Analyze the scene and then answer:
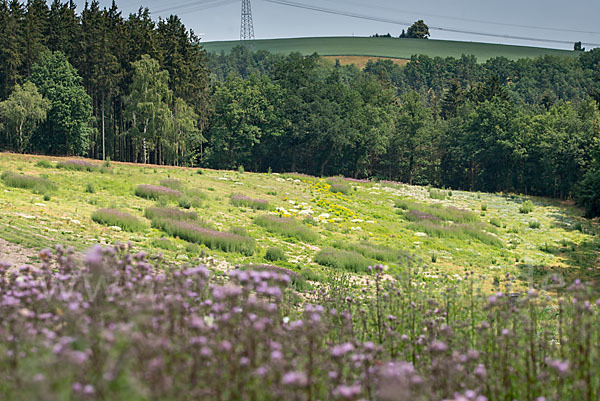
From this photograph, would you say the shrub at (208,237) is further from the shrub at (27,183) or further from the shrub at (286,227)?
the shrub at (27,183)

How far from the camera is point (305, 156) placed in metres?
69.8

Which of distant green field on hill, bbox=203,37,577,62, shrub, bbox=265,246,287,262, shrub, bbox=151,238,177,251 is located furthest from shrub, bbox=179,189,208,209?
distant green field on hill, bbox=203,37,577,62

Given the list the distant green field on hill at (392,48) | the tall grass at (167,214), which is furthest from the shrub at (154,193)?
the distant green field on hill at (392,48)

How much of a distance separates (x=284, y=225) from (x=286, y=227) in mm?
261

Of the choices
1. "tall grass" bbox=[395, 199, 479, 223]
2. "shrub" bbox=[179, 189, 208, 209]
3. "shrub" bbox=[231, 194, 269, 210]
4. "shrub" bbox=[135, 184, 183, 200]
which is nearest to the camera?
"shrub" bbox=[179, 189, 208, 209]

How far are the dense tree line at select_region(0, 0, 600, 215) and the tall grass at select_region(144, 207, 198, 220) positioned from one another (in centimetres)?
2951

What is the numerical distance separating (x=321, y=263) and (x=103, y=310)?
12139 mm

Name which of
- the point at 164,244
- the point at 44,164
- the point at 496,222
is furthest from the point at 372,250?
the point at 44,164

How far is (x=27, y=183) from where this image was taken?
18.9 metres

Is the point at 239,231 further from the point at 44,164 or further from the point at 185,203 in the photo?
the point at 44,164

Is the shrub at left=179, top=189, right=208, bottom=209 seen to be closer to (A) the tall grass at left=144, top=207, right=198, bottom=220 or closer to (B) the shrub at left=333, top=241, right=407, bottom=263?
(A) the tall grass at left=144, top=207, right=198, bottom=220

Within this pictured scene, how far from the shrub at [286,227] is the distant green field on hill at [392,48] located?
163864 mm

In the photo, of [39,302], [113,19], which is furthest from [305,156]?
[39,302]

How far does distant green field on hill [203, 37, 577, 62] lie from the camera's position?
175 m
